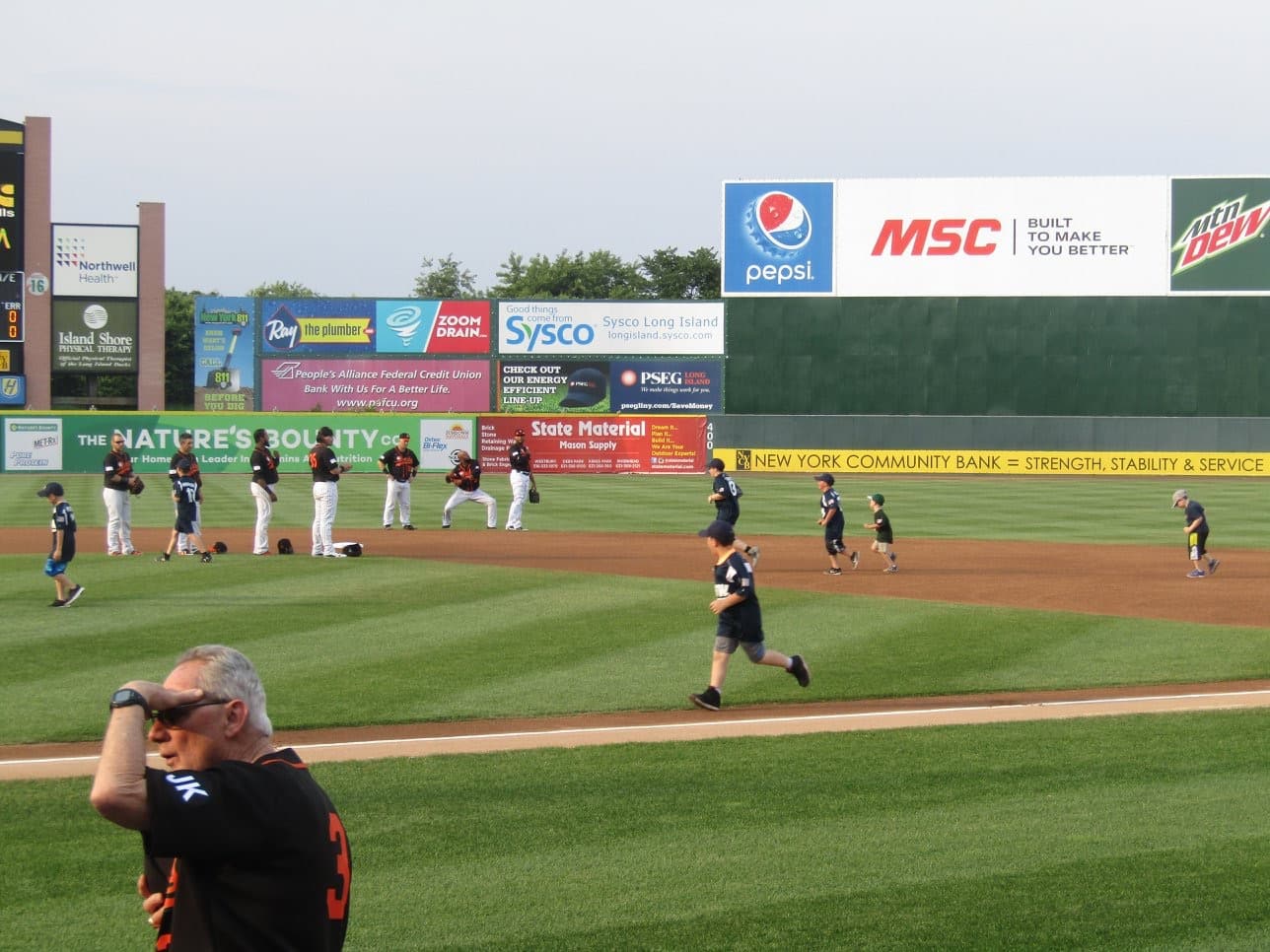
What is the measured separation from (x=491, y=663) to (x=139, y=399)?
58633mm

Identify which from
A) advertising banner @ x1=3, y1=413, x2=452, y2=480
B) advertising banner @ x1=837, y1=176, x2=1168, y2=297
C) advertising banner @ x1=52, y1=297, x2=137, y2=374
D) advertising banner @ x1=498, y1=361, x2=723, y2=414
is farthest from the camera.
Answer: advertising banner @ x1=52, y1=297, x2=137, y2=374

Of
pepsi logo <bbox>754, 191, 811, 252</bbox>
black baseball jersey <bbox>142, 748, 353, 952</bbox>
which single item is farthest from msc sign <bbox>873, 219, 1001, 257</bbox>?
black baseball jersey <bbox>142, 748, 353, 952</bbox>

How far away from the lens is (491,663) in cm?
1480

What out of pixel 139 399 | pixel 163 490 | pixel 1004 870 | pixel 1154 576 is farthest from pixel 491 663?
pixel 139 399

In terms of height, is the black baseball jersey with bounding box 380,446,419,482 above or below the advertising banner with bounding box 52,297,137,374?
below

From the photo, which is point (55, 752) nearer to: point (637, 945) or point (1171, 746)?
point (637, 945)

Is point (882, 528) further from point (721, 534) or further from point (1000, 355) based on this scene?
point (1000, 355)

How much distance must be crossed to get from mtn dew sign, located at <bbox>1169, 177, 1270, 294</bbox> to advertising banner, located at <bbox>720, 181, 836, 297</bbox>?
566 inches

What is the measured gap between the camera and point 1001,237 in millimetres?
62219

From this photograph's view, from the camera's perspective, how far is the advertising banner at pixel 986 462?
196 ft

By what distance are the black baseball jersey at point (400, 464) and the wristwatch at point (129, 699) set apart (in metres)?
26.5

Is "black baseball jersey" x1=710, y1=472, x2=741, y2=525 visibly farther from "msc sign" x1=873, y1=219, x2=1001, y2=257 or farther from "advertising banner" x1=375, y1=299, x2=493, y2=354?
"advertising banner" x1=375, y1=299, x2=493, y2=354

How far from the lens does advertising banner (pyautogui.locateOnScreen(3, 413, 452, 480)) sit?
53406mm

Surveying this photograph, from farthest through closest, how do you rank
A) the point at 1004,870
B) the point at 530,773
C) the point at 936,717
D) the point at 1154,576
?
the point at 1154,576
the point at 936,717
the point at 530,773
the point at 1004,870
